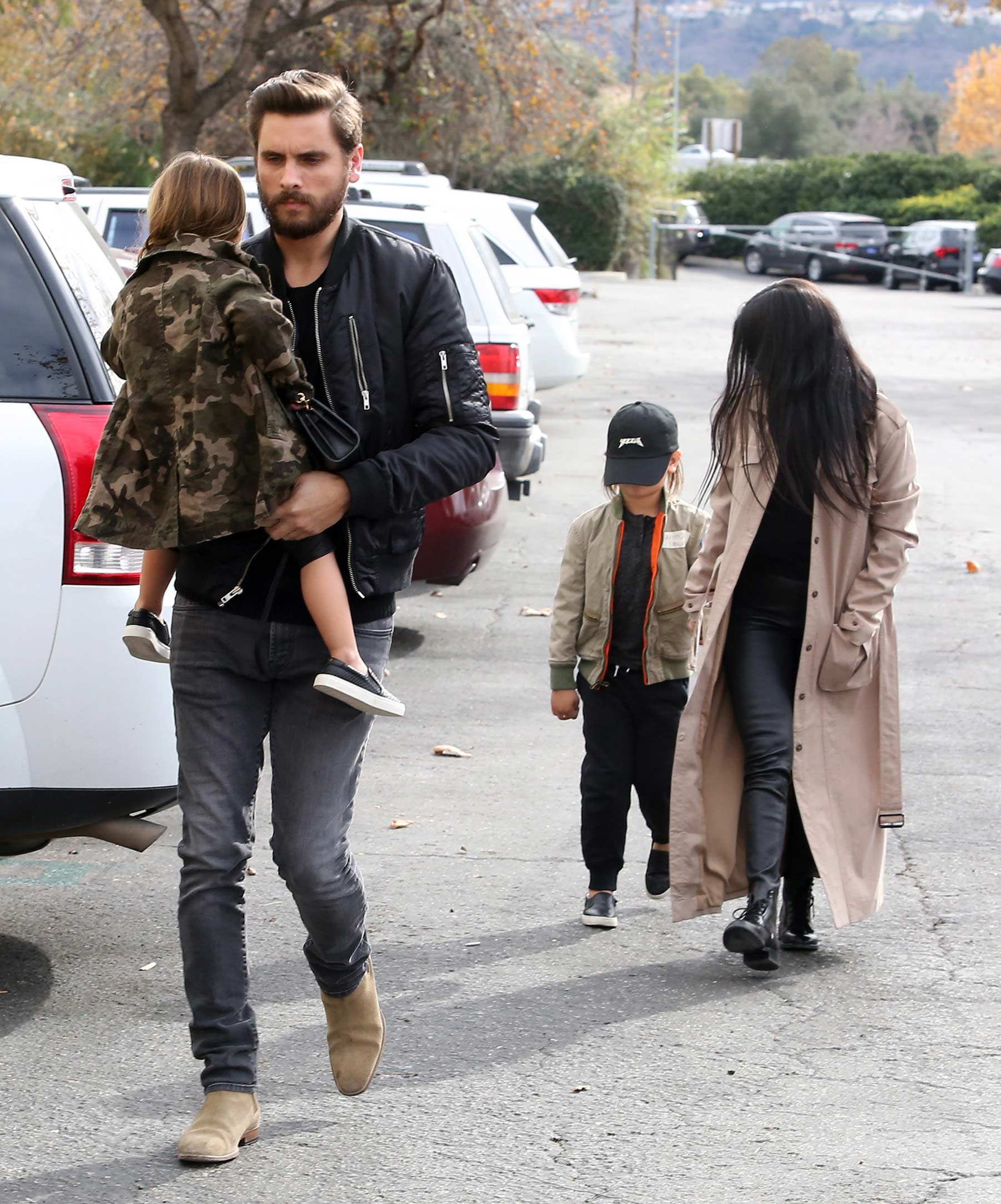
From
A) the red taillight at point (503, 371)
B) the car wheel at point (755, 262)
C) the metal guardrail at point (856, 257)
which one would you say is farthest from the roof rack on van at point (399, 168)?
the car wheel at point (755, 262)

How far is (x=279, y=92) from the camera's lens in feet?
10.4

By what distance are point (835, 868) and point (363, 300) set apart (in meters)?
2.08

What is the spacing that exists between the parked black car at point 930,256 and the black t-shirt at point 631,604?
38304 millimetres

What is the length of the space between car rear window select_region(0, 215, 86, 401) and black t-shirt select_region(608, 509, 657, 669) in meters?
1.60

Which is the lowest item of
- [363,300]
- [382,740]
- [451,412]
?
[382,740]

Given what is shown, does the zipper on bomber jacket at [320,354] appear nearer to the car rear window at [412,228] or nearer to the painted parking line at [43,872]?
the painted parking line at [43,872]

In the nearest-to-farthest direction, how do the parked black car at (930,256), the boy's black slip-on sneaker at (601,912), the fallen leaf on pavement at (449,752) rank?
the boy's black slip-on sneaker at (601,912)
the fallen leaf on pavement at (449,752)
the parked black car at (930,256)

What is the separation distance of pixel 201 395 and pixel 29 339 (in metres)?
1.03

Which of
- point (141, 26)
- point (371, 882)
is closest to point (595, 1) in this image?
point (141, 26)

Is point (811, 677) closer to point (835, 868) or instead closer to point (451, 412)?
point (835, 868)

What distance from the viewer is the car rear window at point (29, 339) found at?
153 inches

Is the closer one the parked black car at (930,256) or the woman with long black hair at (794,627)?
the woman with long black hair at (794,627)

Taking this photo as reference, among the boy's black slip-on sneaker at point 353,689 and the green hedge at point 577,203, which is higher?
the green hedge at point 577,203

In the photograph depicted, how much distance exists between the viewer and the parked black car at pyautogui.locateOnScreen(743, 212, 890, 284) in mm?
44719
